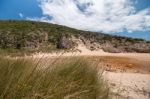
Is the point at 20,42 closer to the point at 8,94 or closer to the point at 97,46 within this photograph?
the point at 97,46

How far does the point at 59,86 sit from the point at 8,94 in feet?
2.37

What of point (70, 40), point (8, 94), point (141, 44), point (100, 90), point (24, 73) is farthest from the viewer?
point (141, 44)

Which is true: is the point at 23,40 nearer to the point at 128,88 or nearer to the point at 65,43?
the point at 65,43

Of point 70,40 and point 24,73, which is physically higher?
point 24,73

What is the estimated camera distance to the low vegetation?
9.66ft

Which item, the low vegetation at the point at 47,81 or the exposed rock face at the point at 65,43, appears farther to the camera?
the exposed rock face at the point at 65,43

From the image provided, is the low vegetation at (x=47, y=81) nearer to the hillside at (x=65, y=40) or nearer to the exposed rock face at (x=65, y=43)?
the hillside at (x=65, y=40)

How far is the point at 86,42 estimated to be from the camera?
117ft

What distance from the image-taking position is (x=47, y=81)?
11.0 ft

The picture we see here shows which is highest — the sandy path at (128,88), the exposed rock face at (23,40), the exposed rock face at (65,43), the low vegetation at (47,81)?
the low vegetation at (47,81)

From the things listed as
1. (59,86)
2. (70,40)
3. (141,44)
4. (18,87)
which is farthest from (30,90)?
(141,44)

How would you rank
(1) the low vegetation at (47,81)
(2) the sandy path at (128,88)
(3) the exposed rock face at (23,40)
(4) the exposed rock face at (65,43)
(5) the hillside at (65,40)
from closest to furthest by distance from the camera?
(1) the low vegetation at (47,81), (2) the sandy path at (128,88), (3) the exposed rock face at (23,40), (4) the exposed rock face at (65,43), (5) the hillside at (65,40)

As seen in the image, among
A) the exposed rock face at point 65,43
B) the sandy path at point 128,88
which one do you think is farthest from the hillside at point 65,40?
the sandy path at point 128,88

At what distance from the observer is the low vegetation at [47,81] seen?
2.95 meters
